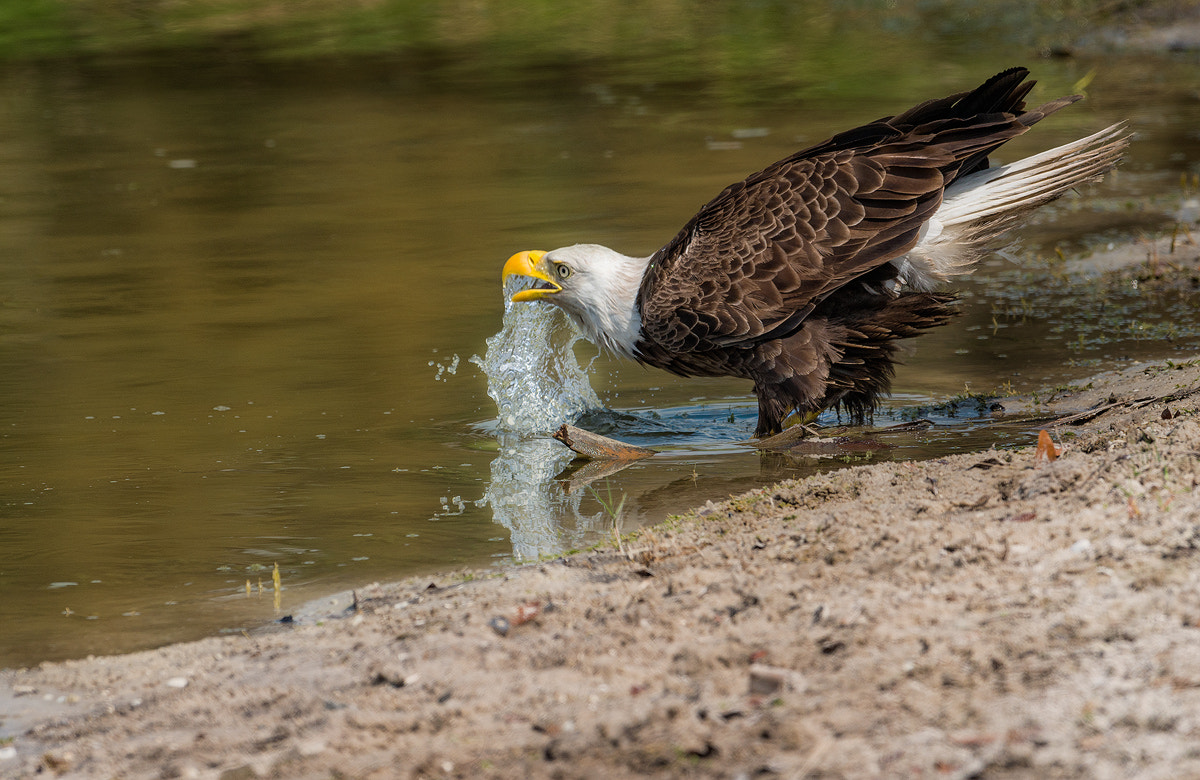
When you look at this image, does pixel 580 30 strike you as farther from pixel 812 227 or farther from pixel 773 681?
pixel 773 681

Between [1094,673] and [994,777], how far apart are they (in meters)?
0.41

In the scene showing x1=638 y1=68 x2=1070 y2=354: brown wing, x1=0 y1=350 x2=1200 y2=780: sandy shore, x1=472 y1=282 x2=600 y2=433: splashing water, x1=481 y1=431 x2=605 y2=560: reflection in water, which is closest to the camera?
x1=0 y1=350 x2=1200 y2=780: sandy shore

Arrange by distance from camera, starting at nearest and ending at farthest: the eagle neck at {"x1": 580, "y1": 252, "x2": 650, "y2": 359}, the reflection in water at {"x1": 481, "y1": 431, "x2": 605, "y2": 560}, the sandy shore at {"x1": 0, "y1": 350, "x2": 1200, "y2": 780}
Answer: the sandy shore at {"x1": 0, "y1": 350, "x2": 1200, "y2": 780} < the reflection in water at {"x1": 481, "y1": 431, "x2": 605, "y2": 560} < the eagle neck at {"x1": 580, "y1": 252, "x2": 650, "y2": 359}

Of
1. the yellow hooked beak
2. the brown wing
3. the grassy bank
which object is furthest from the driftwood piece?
the grassy bank

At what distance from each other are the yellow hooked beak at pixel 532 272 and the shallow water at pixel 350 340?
0.63 metres

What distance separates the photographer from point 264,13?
23.6 m

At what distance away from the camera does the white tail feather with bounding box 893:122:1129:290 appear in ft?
18.9

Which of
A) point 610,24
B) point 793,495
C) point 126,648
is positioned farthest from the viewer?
point 610,24

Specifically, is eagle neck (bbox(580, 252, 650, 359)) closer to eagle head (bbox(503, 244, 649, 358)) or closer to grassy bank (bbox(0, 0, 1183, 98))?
eagle head (bbox(503, 244, 649, 358))

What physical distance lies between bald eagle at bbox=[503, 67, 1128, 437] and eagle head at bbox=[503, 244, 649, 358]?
0.13 ft

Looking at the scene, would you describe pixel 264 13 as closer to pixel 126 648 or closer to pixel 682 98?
pixel 682 98

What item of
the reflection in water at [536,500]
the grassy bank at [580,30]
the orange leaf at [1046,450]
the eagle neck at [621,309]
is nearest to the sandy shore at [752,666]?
the orange leaf at [1046,450]

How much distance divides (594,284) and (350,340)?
1.98 metres

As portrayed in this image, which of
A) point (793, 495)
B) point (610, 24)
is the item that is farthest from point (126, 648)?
point (610, 24)
